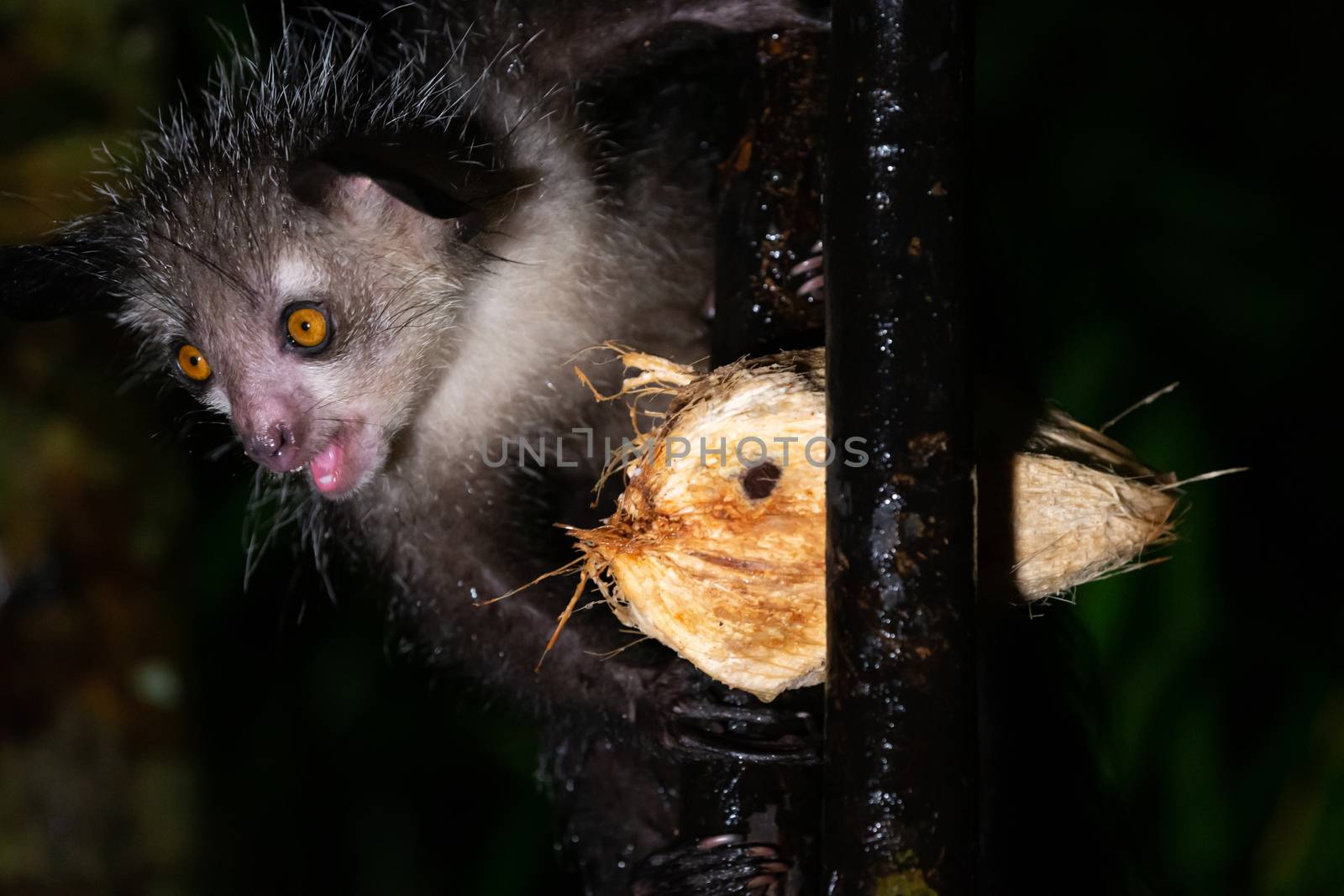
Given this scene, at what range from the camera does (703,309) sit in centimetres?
201

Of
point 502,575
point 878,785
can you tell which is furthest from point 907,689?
point 502,575

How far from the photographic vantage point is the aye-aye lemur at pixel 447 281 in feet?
5.53

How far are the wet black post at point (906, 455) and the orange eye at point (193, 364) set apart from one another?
1249 mm

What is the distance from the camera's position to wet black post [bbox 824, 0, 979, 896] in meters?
0.89

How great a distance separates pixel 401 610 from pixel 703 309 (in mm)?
801

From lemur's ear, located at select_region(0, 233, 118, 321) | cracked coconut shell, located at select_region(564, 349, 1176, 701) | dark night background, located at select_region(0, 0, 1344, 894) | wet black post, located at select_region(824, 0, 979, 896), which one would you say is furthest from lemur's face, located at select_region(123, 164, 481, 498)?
wet black post, located at select_region(824, 0, 979, 896)

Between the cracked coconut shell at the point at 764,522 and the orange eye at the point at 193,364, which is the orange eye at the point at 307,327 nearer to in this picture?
the orange eye at the point at 193,364

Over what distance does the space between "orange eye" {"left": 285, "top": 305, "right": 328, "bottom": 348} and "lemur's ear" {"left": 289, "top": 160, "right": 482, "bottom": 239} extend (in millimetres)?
147

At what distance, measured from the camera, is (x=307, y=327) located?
5.53 feet

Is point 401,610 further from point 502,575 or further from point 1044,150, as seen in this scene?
point 1044,150

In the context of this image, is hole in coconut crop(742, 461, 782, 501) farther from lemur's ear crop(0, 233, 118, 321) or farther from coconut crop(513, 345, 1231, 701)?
lemur's ear crop(0, 233, 118, 321)

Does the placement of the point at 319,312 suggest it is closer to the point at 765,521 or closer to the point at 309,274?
the point at 309,274

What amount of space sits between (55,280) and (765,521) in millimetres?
1330

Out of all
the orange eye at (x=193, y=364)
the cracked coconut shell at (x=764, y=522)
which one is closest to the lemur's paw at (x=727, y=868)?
the cracked coconut shell at (x=764, y=522)
